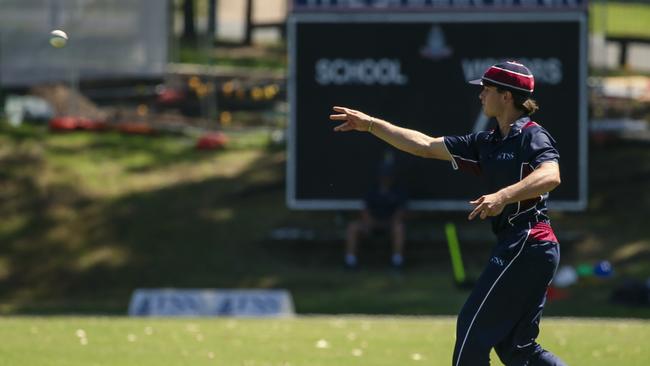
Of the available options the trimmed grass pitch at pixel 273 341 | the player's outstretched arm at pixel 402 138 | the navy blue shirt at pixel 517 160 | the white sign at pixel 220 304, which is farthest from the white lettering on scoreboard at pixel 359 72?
Answer: the navy blue shirt at pixel 517 160

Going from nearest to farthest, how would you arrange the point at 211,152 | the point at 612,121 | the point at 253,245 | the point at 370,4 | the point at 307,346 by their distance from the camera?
1. the point at 307,346
2. the point at 370,4
3. the point at 253,245
4. the point at 612,121
5. the point at 211,152

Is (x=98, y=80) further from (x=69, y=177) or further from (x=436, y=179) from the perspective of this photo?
(x=436, y=179)

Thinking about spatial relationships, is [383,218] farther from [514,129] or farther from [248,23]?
[514,129]

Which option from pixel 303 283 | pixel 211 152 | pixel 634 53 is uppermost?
pixel 634 53

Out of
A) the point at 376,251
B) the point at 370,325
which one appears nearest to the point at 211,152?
the point at 376,251

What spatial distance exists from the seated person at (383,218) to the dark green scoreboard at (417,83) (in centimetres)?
26

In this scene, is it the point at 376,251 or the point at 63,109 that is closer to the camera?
the point at 376,251

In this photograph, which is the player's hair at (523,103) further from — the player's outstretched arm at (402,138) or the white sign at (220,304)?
the white sign at (220,304)

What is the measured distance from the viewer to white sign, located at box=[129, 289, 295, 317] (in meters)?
15.2

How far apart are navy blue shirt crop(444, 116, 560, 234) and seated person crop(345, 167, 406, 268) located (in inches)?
389

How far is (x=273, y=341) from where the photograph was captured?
39.1 feet

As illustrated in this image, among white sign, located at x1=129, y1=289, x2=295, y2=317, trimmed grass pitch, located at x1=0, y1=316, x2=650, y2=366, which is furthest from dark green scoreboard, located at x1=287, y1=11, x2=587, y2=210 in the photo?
trimmed grass pitch, located at x1=0, y1=316, x2=650, y2=366

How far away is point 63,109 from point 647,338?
13.5 meters

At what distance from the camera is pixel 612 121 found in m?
20.7
